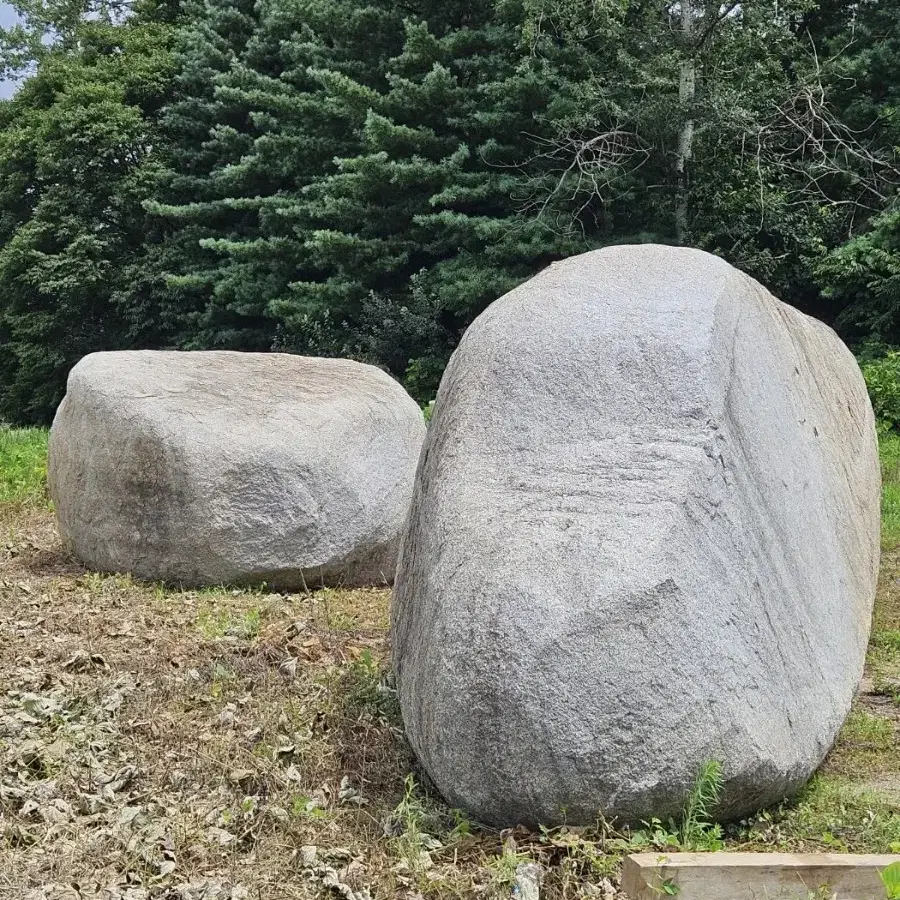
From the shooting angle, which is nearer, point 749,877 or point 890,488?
point 749,877

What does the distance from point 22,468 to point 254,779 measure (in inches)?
314

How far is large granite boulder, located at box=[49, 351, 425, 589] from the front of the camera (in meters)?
5.66

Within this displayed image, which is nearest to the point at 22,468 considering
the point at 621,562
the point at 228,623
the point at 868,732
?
the point at 228,623

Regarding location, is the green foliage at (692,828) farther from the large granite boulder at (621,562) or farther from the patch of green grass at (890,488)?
the patch of green grass at (890,488)

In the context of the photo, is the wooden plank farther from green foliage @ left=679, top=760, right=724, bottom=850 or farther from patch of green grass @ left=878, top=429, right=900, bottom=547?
patch of green grass @ left=878, top=429, right=900, bottom=547

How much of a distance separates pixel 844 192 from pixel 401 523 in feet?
43.5

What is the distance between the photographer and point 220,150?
70.7 ft

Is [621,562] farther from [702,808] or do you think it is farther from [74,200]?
[74,200]

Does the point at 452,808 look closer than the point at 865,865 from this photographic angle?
No

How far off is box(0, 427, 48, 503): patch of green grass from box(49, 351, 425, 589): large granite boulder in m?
3.43

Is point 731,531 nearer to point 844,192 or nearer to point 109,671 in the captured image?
point 109,671

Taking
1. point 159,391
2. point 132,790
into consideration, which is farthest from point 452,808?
point 159,391

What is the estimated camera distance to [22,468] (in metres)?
10.6

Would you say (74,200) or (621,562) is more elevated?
(74,200)
